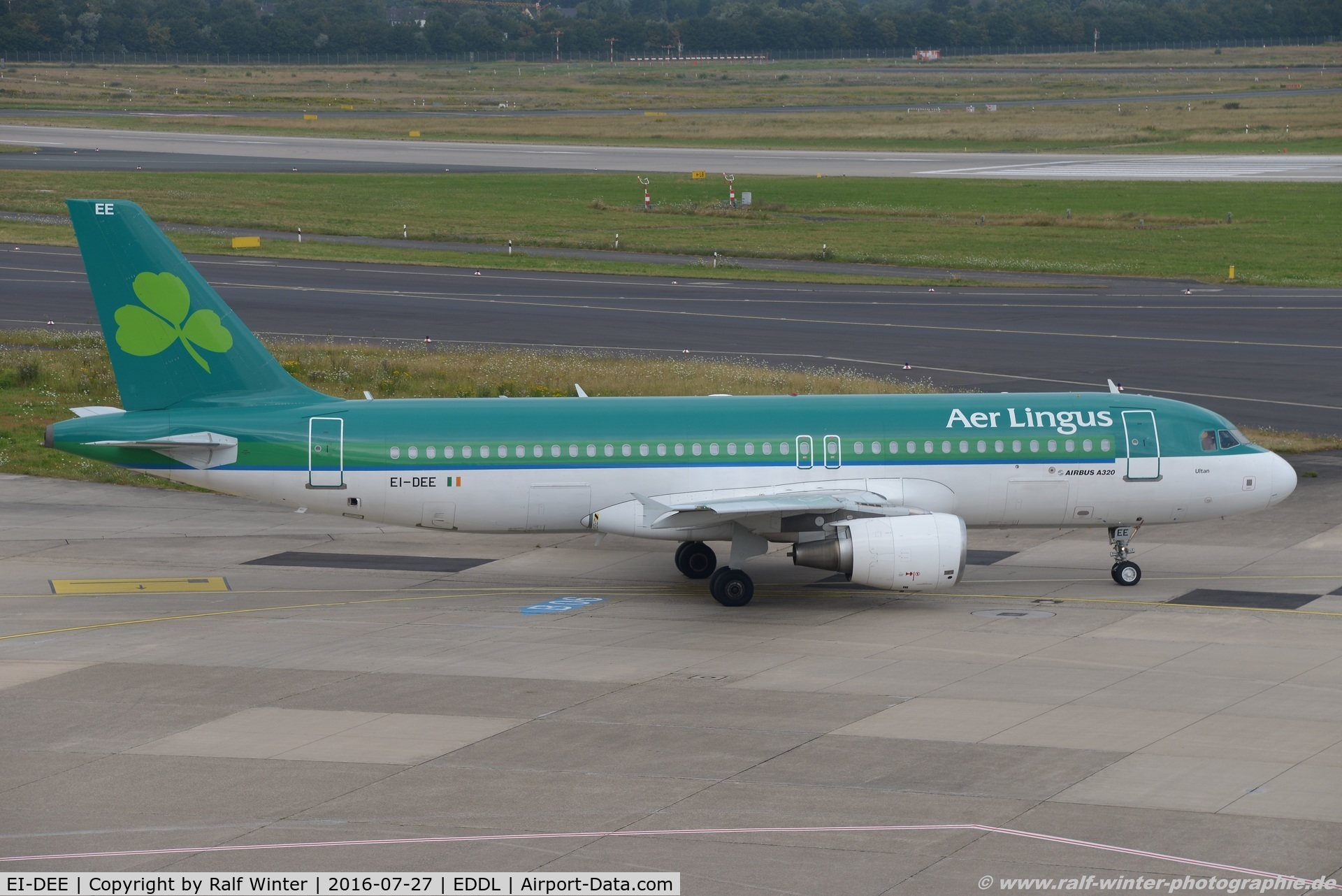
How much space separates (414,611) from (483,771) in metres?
10.8

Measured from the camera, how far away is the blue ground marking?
33344 mm

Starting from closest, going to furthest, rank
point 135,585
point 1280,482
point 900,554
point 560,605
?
point 900,554 < point 560,605 < point 1280,482 < point 135,585

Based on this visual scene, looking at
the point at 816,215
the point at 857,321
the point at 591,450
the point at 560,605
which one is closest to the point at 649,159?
the point at 816,215

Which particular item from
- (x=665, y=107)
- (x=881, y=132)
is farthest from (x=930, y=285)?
(x=665, y=107)

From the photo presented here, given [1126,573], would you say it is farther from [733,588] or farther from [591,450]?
[591,450]

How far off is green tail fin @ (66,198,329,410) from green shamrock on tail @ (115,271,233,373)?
0.6 inches

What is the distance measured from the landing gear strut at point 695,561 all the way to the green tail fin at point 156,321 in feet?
32.2

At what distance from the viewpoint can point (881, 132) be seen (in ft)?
535

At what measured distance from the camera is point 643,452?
34.0m

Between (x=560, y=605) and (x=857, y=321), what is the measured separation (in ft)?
128

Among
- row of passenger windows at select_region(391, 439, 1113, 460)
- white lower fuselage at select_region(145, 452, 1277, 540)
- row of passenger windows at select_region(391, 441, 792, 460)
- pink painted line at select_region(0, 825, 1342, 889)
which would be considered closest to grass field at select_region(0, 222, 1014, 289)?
white lower fuselage at select_region(145, 452, 1277, 540)

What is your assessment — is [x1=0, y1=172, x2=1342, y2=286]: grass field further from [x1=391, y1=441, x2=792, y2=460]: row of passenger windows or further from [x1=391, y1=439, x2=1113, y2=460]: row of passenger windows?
[x1=391, y1=441, x2=792, y2=460]: row of passenger windows

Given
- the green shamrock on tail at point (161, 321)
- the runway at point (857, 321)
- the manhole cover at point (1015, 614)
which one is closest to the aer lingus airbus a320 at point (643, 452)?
the green shamrock on tail at point (161, 321)

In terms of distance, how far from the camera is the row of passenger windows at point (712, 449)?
1330 inches
